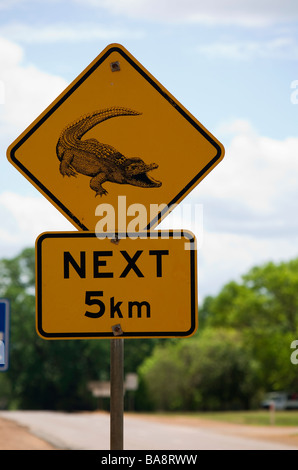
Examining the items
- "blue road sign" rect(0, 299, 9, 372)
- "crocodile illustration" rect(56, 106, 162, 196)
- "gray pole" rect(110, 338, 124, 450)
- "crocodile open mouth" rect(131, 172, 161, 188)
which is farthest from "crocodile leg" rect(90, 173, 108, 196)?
"blue road sign" rect(0, 299, 9, 372)

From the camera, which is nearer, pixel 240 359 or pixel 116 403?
pixel 116 403

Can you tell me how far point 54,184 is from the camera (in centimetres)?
319

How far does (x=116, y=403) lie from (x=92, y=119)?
115 cm

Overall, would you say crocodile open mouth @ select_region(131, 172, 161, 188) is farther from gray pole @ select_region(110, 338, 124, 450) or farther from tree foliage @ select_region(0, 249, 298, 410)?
tree foliage @ select_region(0, 249, 298, 410)

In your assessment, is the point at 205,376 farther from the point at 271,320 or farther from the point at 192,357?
the point at 271,320

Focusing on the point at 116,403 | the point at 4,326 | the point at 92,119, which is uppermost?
the point at 92,119

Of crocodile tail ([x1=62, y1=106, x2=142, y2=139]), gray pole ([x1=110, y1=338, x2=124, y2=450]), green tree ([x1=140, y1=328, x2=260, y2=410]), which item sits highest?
crocodile tail ([x1=62, y1=106, x2=142, y2=139])

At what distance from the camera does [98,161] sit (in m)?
A: 3.17

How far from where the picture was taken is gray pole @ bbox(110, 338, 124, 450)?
9.57 feet

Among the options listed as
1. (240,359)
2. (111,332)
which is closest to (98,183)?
(111,332)

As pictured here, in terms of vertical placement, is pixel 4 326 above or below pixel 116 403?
above

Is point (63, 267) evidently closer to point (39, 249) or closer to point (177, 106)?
point (39, 249)

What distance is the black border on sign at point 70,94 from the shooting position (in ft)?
10.4

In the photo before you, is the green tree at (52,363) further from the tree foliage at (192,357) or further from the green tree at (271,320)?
the green tree at (271,320)
